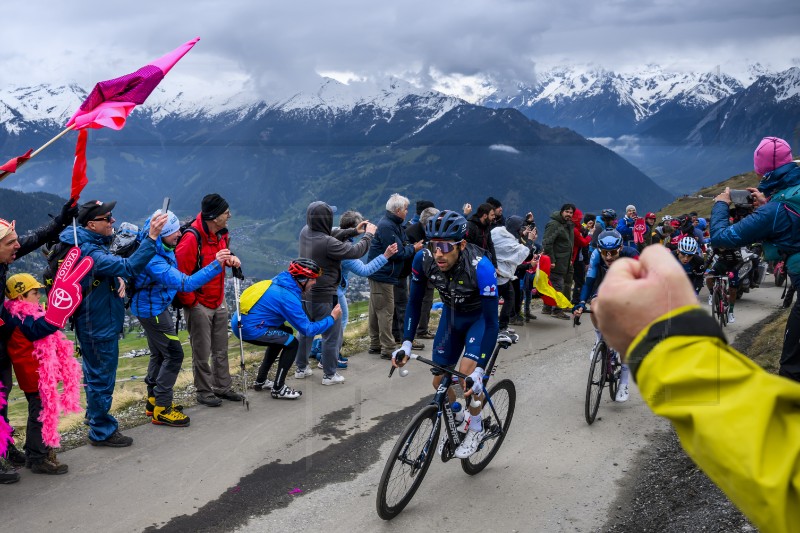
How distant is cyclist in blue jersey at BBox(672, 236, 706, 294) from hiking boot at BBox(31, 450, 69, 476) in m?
11.4

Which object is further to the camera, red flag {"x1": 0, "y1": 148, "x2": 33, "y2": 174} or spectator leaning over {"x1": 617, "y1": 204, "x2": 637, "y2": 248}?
spectator leaning over {"x1": 617, "y1": 204, "x2": 637, "y2": 248}

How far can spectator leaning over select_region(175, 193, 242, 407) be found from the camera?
8180mm

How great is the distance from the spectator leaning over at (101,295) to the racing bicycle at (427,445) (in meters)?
3.23

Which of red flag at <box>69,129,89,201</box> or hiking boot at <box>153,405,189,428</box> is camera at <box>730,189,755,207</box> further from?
hiking boot at <box>153,405,189,428</box>

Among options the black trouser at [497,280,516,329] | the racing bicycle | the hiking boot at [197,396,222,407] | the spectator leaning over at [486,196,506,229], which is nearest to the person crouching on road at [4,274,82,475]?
the hiking boot at [197,396,222,407]

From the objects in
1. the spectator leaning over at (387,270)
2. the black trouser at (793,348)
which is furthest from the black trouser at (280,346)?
the black trouser at (793,348)

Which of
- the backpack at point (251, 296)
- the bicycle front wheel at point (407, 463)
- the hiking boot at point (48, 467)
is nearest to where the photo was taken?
the bicycle front wheel at point (407, 463)

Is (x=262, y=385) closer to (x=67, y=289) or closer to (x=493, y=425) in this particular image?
(x=67, y=289)

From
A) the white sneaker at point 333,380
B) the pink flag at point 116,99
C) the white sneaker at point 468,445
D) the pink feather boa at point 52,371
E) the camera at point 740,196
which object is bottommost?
the white sneaker at point 333,380

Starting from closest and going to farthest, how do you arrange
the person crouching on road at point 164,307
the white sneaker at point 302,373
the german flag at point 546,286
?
the person crouching on road at point 164,307
the white sneaker at point 302,373
the german flag at point 546,286

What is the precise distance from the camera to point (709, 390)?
3.81 feet

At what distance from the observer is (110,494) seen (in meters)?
6.15

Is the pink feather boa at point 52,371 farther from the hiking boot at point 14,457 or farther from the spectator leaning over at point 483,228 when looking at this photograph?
the spectator leaning over at point 483,228

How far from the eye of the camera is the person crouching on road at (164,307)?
7.56 meters
